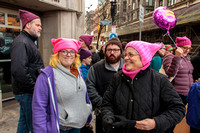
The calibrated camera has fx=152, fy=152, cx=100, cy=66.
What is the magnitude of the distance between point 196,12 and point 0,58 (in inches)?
536

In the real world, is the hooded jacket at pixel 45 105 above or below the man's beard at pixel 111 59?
below

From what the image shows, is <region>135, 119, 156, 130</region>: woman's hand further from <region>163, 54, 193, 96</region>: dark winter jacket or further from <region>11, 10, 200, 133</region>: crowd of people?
<region>163, 54, 193, 96</region>: dark winter jacket

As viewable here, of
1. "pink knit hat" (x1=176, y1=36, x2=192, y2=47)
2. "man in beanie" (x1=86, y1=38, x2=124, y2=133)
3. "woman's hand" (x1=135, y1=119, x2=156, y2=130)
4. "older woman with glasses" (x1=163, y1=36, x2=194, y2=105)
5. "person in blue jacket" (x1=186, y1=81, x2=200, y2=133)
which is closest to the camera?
"woman's hand" (x1=135, y1=119, x2=156, y2=130)

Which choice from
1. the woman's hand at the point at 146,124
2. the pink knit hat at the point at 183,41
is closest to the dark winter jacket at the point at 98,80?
the woman's hand at the point at 146,124

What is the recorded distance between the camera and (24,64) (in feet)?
7.31

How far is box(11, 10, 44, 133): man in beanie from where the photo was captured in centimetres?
222

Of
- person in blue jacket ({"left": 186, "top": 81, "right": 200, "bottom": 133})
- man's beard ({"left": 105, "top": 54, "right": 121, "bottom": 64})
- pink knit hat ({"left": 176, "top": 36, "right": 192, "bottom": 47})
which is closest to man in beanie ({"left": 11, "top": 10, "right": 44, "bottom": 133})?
man's beard ({"left": 105, "top": 54, "right": 121, "bottom": 64})

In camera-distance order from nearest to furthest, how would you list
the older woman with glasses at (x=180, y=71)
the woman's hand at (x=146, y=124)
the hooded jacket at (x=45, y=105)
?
the woman's hand at (x=146, y=124)
the hooded jacket at (x=45, y=105)
the older woman with glasses at (x=180, y=71)

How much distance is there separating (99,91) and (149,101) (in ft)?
3.70

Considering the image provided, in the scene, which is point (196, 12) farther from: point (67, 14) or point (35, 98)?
point (35, 98)

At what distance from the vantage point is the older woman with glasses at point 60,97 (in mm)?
1750

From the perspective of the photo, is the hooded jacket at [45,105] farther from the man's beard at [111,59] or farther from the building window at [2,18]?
the building window at [2,18]

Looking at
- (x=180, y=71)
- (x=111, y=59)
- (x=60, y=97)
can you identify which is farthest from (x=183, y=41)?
(x=60, y=97)

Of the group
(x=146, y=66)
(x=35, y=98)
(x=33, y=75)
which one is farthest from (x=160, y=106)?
(x=33, y=75)
